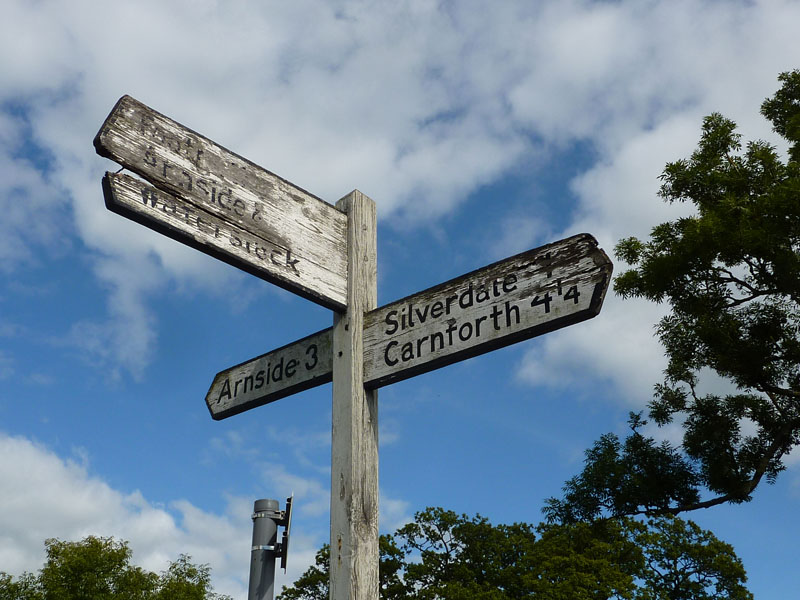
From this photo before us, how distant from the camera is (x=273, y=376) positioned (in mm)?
4043

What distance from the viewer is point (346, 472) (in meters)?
3.36

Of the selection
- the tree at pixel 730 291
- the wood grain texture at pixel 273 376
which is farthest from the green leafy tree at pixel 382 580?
the wood grain texture at pixel 273 376

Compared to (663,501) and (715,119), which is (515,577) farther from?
(715,119)

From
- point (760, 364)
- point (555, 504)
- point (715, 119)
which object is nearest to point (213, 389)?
point (760, 364)

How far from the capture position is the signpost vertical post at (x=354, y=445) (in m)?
3.22

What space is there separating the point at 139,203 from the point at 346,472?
1441 millimetres

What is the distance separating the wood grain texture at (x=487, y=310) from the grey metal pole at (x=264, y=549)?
2.47 feet

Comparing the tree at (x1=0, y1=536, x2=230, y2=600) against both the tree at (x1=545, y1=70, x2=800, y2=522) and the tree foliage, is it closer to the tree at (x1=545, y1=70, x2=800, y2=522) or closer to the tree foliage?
the tree foliage

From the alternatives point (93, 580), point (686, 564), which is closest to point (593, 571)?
point (686, 564)

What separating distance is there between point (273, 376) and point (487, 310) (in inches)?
51.5

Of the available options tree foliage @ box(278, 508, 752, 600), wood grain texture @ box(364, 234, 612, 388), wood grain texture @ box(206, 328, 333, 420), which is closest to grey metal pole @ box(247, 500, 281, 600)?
wood grain texture @ box(206, 328, 333, 420)

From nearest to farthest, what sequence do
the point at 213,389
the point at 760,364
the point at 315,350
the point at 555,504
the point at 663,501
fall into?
1. the point at 315,350
2. the point at 213,389
3. the point at 760,364
4. the point at 663,501
5. the point at 555,504

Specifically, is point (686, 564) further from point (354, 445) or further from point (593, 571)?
point (354, 445)

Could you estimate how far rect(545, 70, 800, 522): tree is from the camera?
15.9 meters
